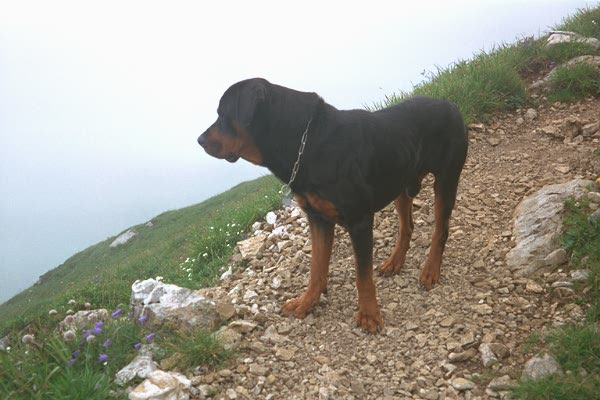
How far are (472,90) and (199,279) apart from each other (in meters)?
4.67

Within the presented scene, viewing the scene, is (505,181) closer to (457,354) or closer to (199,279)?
(457,354)

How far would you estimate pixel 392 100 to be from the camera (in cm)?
916

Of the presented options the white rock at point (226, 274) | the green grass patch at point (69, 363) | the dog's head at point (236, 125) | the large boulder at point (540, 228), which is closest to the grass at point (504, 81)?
the large boulder at point (540, 228)

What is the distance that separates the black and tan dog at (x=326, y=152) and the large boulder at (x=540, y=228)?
1.47 metres

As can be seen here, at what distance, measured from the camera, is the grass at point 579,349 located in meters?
3.73

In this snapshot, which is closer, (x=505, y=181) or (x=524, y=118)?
(x=505, y=181)

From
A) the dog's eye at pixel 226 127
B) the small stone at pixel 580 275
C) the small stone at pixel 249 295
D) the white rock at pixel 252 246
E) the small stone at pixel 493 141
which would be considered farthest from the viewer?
the small stone at pixel 493 141

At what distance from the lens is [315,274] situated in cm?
514

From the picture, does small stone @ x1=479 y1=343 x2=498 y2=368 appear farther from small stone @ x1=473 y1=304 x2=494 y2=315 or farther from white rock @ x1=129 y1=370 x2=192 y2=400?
white rock @ x1=129 y1=370 x2=192 y2=400

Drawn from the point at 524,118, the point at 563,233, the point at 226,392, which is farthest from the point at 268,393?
the point at 524,118

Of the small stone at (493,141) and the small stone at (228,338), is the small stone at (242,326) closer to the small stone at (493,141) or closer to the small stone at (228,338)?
the small stone at (228,338)

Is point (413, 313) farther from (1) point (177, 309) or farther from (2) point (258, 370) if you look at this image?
(1) point (177, 309)

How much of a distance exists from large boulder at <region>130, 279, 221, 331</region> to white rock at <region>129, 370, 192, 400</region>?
598 millimetres

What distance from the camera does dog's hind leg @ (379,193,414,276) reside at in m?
5.73
